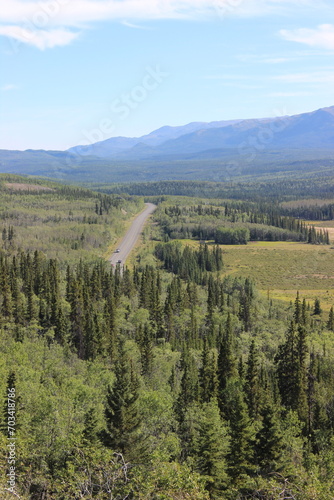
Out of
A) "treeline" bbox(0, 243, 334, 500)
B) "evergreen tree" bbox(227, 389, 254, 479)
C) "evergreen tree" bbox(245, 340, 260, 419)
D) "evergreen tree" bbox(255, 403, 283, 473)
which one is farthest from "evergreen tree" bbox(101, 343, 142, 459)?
"evergreen tree" bbox(245, 340, 260, 419)

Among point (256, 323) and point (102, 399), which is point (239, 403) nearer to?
point (102, 399)

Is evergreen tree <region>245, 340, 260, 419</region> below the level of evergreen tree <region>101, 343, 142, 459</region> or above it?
below

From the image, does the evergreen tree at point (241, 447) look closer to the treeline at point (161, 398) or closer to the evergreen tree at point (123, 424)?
the treeline at point (161, 398)

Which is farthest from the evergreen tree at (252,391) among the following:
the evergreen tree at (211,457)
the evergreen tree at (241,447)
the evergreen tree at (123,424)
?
the evergreen tree at (123,424)

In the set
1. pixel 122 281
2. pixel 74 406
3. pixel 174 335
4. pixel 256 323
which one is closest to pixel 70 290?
pixel 174 335

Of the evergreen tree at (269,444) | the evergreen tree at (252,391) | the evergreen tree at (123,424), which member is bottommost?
the evergreen tree at (252,391)

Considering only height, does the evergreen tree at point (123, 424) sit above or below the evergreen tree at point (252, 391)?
above

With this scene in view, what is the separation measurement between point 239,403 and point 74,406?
16163mm

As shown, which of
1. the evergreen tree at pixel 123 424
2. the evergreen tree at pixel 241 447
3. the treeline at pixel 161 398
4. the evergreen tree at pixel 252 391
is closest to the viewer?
the treeline at pixel 161 398

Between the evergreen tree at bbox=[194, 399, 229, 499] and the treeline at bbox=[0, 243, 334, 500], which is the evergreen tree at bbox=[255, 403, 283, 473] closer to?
the treeline at bbox=[0, 243, 334, 500]

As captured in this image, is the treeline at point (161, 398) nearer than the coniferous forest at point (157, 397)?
No

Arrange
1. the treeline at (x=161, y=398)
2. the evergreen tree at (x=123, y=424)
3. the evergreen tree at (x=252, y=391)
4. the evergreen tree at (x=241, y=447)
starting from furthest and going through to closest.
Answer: the evergreen tree at (x=252, y=391)
the evergreen tree at (x=241, y=447)
the evergreen tree at (x=123, y=424)
the treeline at (x=161, y=398)

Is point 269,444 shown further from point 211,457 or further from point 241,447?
point 211,457

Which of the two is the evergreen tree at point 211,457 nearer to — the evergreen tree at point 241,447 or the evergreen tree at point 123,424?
the evergreen tree at point 241,447
